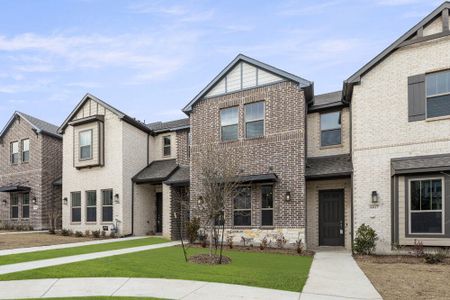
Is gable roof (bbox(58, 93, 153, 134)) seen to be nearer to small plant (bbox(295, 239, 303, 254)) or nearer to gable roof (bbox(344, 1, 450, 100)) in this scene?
small plant (bbox(295, 239, 303, 254))

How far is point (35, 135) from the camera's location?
2380cm

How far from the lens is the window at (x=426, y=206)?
38.1 feet

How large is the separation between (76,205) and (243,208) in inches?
452

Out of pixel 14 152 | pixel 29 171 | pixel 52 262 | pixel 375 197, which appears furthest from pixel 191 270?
pixel 14 152

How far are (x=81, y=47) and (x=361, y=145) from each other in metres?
12.9

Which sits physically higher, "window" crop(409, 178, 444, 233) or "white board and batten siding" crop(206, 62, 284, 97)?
"white board and batten siding" crop(206, 62, 284, 97)

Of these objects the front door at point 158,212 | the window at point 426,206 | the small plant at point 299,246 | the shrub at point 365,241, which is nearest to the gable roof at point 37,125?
the front door at point 158,212

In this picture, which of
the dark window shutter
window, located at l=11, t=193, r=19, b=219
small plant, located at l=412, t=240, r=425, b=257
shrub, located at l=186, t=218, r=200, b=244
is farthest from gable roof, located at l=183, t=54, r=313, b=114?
window, located at l=11, t=193, r=19, b=219

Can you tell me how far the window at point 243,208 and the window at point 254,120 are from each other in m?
2.49

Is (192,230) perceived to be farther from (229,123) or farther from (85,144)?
(85,144)

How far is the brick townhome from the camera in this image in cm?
2330

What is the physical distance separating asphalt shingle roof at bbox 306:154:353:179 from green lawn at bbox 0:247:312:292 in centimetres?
394

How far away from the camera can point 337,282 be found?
805 cm

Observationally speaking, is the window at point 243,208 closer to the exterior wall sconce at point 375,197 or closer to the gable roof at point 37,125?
the exterior wall sconce at point 375,197
